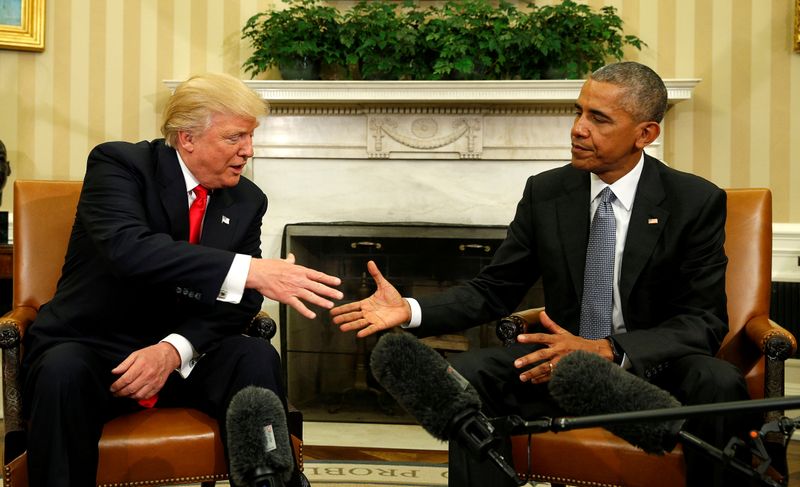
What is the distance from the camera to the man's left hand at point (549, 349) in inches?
83.4

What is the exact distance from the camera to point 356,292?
4246mm

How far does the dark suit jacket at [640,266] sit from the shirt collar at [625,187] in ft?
0.07

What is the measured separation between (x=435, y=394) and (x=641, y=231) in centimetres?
145

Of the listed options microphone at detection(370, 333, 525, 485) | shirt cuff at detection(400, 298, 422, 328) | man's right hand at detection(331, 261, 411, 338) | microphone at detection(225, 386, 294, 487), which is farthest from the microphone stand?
shirt cuff at detection(400, 298, 422, 328)

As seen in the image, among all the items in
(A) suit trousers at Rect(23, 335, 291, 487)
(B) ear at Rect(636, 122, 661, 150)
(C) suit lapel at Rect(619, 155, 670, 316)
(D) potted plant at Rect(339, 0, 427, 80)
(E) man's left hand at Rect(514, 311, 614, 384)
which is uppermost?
(D) potted plant at Rect(339, 0, 427, 80)

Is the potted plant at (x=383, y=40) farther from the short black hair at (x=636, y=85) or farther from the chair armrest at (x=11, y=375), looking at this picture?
the chair armrest at (x=11, y=375)

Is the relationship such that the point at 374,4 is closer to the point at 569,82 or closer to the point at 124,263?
the point at 569,82

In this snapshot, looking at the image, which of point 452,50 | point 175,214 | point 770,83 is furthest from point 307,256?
point 770,83

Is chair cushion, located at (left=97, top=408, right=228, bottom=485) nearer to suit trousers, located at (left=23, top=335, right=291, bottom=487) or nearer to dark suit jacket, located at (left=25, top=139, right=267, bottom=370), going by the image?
suit trousers, located at (left=23, top=335, right=291, bottom=487)

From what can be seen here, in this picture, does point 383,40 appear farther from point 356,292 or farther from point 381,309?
point 381,309

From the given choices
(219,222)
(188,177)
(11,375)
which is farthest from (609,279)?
(11,375)

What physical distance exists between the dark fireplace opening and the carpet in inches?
31.3

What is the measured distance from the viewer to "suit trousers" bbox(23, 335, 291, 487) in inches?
76.6

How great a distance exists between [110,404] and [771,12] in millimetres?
3875
